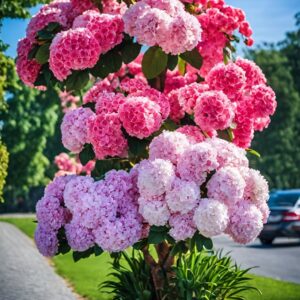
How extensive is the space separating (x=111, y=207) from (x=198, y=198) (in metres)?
0.69

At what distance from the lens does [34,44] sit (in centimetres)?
591

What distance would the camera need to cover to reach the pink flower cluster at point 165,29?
5.03m

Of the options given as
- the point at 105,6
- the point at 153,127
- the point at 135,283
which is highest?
the point at 105,6

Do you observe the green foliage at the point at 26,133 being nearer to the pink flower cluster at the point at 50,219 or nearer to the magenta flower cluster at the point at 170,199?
the pink flower cluster at the point at 50,219

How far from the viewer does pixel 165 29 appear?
5023 millimetres

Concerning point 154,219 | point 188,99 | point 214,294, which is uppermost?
point 188,99

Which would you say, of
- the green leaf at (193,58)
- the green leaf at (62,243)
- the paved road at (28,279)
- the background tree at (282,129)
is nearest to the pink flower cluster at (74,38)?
the green leaf at (193,58)

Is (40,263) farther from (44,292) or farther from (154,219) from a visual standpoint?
(154,219)

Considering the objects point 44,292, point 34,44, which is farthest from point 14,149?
point 34,44

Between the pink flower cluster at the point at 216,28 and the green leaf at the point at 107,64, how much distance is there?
823mm

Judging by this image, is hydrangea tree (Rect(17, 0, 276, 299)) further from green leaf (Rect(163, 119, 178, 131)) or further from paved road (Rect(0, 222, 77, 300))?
paved road (Rect(0, 222, 77, 300))

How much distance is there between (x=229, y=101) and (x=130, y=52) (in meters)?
1.08

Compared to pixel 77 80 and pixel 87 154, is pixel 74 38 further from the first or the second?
pixel 87 154

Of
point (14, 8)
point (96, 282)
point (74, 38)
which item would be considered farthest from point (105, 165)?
point (14, 8)
